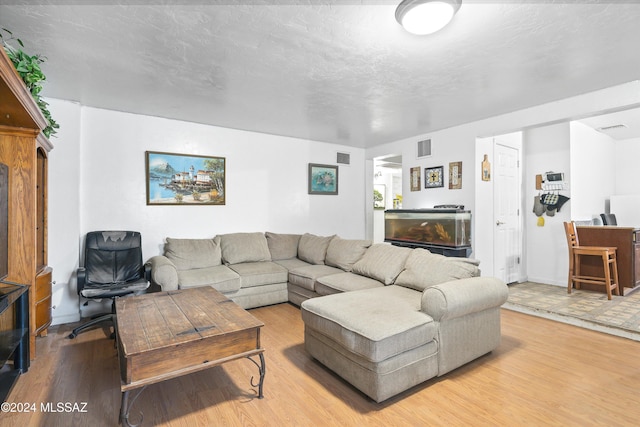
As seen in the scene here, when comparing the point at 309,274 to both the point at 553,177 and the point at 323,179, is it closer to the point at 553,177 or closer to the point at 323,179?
the point at 323,179

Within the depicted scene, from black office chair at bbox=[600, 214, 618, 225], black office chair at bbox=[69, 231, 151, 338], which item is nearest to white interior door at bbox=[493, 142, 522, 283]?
black office chair at bbox=[600, 214, 618, 225]

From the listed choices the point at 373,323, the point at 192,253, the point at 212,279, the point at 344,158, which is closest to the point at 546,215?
the point at 344,158

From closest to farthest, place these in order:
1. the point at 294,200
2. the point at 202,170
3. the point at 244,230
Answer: the point at 202,170, the point at 244,230, the point at 294,200

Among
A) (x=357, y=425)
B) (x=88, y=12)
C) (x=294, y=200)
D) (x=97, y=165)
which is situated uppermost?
(x=88, y=12)

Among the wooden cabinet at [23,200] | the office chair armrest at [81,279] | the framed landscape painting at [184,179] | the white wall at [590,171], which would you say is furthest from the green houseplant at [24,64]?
the white wall at [590,171]

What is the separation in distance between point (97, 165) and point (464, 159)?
460cm

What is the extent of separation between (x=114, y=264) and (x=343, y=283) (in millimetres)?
2479

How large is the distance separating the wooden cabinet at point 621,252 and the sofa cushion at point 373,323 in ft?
11.7

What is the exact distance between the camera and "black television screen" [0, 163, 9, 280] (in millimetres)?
2143

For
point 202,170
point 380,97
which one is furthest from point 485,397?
point 202,170

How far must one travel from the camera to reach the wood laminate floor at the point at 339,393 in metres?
1.74

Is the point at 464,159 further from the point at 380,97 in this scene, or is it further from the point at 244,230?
the point at 244,230

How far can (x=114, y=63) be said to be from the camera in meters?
2.51

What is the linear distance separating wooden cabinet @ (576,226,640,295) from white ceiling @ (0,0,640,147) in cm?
238
